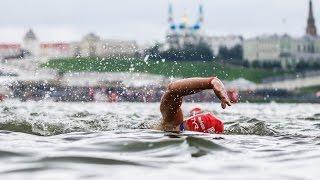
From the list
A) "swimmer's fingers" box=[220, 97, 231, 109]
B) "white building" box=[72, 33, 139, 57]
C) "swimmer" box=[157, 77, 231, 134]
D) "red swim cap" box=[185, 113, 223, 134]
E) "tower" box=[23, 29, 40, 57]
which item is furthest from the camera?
"tower" box=[23, 29, 40, 57]

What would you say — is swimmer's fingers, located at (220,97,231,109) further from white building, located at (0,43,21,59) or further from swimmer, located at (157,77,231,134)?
white building, located at (0,43,21,59)

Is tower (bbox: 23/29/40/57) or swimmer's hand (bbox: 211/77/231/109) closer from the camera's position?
swimmer's hand (bbox: 211/77/231/109)

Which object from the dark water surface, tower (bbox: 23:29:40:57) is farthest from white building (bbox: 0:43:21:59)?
the dark water surface

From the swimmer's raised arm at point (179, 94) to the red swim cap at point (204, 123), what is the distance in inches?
6.8

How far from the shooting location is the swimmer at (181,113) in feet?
30.1

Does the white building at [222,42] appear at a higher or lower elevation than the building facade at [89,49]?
higher

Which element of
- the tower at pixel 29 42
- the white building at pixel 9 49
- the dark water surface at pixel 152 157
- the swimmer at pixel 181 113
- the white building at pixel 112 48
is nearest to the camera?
the dark water surface at pixel 152 157

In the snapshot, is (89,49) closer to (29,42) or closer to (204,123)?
(204,123)

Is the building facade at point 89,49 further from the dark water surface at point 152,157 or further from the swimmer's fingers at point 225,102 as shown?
the swimmer's fingers at point 225,102

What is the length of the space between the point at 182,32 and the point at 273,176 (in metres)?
194

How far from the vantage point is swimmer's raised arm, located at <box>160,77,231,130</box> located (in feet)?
28.6

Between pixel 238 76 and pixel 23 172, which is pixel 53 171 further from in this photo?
pixel 238 76

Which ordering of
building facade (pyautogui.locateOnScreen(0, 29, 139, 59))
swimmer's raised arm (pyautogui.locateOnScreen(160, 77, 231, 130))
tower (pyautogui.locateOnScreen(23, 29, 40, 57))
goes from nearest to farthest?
swimmer's raised arm (pyautogui.locateOnScreen(160, 77, 231, 130))
building facade (pyautogui.locateOnScreen(0, 29, 139, 59))
tower (pyautogui.locateOnScreen(23, 29, 40, 57))

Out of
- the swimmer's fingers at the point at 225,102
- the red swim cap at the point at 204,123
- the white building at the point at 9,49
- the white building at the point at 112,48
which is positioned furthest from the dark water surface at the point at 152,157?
the white building at the point at 9,49
